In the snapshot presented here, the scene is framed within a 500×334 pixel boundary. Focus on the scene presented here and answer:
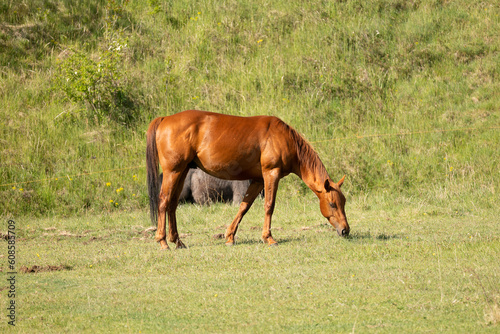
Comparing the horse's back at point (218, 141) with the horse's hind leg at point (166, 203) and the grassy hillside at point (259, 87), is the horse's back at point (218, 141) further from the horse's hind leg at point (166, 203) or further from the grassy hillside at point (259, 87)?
the grassy hillside at point (259, 87)

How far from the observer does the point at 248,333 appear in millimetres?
5188

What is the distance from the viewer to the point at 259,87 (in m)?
18.2

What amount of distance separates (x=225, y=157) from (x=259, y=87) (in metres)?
9.36

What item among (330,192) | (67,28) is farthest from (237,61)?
(330,192)

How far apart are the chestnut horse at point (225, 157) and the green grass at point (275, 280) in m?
0.49

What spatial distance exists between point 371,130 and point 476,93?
11.6 ft

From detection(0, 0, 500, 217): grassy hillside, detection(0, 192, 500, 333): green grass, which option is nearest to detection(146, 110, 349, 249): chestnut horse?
detection(0, 192, 500, 333): green grass

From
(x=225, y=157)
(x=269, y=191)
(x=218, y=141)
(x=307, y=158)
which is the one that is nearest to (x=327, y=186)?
(x=307, y=158)

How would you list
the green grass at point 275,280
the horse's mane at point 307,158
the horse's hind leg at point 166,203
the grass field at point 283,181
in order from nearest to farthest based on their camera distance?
the green grass at point 275,280
the grass field at point 283,181
the horse's hind leg at point 166,203
the horse's mane at point 307,158

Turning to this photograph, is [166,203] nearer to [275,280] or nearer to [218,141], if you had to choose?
A: [218,141]

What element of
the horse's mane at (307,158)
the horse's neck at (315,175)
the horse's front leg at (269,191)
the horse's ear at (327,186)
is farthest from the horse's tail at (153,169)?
the horse's ear at (327,186)

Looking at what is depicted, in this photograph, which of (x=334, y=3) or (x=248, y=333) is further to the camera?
(x=334, y=3)

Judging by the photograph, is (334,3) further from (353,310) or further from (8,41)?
(353,310)

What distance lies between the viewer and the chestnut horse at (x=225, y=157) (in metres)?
9.02
